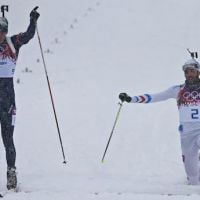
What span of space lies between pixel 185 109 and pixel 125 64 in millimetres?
8309

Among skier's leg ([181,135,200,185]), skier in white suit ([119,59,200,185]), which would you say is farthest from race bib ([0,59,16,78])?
skier's leg ([181,135,200,185])

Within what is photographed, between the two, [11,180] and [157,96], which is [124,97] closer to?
[157,96]

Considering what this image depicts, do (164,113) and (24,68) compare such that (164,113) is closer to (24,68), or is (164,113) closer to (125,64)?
(125,64)

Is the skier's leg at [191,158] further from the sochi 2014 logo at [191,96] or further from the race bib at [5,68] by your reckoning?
the race bib at [5,68]

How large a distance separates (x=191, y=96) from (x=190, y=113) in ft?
0.71

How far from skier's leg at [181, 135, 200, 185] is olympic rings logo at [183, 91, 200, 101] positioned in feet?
1.59

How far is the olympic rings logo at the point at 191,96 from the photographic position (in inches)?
303

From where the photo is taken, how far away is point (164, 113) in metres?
11.5

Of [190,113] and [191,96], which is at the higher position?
[191,96]

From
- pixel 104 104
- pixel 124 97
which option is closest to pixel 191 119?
pixel 124 97

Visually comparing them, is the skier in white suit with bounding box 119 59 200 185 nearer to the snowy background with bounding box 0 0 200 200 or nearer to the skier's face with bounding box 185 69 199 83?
the skier's face with bounding box 185 69 199 83

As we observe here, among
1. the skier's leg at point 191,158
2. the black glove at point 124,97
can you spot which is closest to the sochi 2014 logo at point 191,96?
the skier's leg at point 191,158

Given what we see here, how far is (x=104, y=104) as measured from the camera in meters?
12.1

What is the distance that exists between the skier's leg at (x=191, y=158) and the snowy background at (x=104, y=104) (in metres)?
0.14
